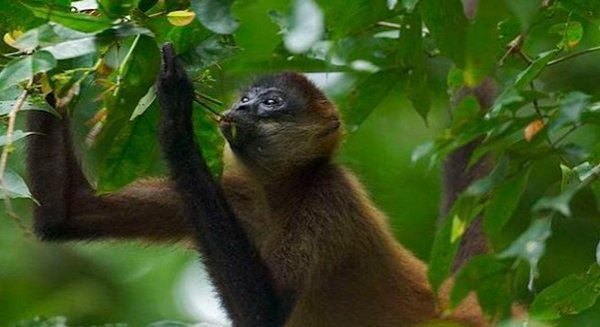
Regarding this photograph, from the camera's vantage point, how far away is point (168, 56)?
4809 millimetres

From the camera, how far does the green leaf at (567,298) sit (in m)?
4.07

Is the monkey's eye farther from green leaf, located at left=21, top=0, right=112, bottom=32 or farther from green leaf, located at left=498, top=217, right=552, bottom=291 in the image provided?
green leaf, located at left=498, top=217, right=552, bottom=291

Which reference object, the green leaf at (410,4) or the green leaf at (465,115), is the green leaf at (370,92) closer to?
the green leaf at (465,115)

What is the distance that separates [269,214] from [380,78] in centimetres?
164

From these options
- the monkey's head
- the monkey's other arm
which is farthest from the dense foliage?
the monkey's head

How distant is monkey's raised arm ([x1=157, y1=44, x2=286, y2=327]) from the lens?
212 inches

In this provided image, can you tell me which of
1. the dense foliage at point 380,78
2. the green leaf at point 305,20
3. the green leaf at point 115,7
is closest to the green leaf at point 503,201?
the dense foliage at point 380,78

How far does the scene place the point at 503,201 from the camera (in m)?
3.61

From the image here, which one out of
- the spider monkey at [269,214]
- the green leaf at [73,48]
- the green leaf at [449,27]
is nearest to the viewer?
the green leaf at [449,27]

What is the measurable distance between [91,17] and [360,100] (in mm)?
1208

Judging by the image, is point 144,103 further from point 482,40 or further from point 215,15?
point 482,40

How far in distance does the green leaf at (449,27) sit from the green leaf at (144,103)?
1342 mm

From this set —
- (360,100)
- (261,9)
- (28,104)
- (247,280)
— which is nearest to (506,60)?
(360,100)

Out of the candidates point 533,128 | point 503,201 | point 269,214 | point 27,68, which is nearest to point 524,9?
point 503,201
